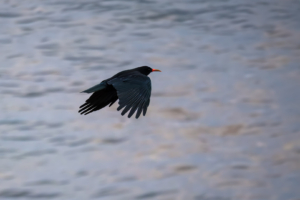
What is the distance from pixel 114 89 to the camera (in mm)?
9125

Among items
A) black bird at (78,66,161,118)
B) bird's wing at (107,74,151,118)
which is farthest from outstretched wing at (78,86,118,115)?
bird's wing at (107,74,151,118)

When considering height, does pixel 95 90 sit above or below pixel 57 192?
above

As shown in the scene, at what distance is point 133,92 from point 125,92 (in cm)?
11

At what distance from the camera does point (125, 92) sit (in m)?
8.44

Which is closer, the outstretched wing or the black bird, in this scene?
the black bird

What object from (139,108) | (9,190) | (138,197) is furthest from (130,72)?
(9,190)

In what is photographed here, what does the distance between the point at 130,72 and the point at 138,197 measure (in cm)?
906

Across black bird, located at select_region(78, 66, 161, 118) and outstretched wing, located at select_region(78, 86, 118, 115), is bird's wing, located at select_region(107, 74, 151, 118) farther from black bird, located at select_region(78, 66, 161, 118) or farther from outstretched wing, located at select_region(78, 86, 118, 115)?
outstretched wing, located at select_region(78, 86, 118, 115)

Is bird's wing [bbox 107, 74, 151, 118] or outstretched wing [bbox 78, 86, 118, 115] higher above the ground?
bird's wing [bbox 107, 74, 151, 118]

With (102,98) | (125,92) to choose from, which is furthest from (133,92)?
(102,98)

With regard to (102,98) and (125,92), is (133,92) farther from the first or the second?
(102,98)

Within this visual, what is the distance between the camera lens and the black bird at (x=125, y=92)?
26.8ft

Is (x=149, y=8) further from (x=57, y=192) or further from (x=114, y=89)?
(x=114, y=89)

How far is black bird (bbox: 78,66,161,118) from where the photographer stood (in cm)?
816
